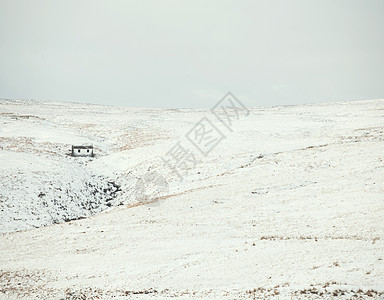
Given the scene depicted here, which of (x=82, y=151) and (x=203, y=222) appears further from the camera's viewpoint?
(x=82, y=151)

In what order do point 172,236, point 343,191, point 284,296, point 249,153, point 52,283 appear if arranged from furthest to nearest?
point 249,153 < point 343,191 < point 172,236 < point 52,283 < point 284,296

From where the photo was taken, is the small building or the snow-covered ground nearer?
the snow-covered ground

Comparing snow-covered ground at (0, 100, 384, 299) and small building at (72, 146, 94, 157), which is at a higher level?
small building at (72, 146, 94, 157)

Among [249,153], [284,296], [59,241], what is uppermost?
[249,153]

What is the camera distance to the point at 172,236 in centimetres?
2300

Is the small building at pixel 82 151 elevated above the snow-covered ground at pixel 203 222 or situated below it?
above

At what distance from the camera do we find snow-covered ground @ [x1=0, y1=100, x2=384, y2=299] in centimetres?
1608

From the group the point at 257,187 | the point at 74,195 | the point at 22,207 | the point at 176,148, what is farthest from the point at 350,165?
the point at 22,207

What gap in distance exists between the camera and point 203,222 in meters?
25.1

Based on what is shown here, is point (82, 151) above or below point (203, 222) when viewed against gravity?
above

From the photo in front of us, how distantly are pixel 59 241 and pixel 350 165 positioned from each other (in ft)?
100

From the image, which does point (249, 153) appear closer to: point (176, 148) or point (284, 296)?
point (176, 148)

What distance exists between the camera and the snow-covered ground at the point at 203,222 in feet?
52.7

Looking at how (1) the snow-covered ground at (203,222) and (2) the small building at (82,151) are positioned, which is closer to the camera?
(1) the snow-covered ground at (203,222)
